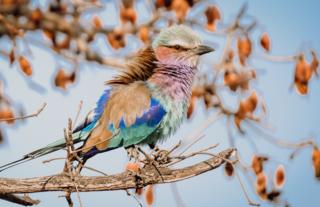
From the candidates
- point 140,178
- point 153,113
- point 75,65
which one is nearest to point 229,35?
point 153,113

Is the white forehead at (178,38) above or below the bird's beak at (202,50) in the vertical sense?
above

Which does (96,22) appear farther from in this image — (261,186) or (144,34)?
(261,186)

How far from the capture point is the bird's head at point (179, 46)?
630cm

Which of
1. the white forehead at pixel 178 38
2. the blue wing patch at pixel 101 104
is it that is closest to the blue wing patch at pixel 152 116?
the blue wing patch at pixel 101 104

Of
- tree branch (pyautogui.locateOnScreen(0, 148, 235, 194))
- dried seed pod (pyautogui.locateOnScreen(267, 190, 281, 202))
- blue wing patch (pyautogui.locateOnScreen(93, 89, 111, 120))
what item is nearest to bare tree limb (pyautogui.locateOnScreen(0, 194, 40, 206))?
tree branch (pyautogui.locateOnScreen(0, 148, 235, 194))

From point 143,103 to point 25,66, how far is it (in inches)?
41.3

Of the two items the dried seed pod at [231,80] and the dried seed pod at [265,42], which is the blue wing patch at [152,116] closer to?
the dried seed pod at [231,80]

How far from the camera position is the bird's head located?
630cm

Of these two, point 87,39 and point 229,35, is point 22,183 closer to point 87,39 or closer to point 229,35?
point 87,39

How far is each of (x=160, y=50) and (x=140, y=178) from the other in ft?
6.40

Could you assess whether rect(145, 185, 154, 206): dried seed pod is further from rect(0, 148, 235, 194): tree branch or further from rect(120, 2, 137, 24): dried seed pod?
rect(120, 2, 137, 24): dried seed pod

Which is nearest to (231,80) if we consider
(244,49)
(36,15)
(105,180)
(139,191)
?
(244,49)

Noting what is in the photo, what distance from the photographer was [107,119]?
5715mm

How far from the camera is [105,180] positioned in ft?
15.3
